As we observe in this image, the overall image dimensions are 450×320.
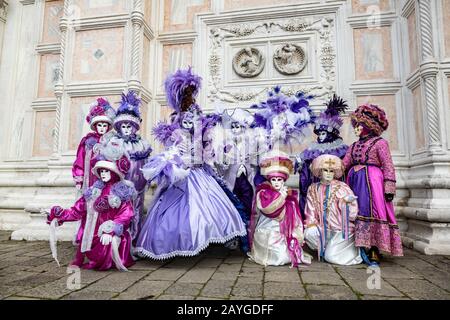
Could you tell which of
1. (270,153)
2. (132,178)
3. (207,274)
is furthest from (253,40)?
(207,274)

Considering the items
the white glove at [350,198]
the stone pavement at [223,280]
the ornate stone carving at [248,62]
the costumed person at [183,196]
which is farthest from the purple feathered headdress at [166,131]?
the ornate stone carving at [248,62]

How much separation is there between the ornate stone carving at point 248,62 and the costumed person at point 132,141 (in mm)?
2292

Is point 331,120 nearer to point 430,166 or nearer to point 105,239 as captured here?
point 430,166

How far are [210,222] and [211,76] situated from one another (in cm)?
315

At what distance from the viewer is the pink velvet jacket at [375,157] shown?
3.44 m

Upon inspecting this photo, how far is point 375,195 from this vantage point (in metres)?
3.46

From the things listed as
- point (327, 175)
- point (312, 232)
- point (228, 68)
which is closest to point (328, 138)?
point (327, 175)

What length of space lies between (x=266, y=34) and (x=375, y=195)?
3.45 m

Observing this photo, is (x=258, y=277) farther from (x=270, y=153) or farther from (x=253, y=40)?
(x=253, y=40)

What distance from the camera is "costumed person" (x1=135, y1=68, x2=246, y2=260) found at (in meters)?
3.20

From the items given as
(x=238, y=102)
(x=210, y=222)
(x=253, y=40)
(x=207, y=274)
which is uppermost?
(x=253, y=40)

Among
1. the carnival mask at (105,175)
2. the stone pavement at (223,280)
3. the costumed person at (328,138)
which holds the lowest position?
the stone pavement at (223,280)

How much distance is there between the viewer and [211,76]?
5.56 metres

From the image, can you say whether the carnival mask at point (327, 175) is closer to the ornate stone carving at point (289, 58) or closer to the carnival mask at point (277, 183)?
the carnival mask at point (277, 183)
